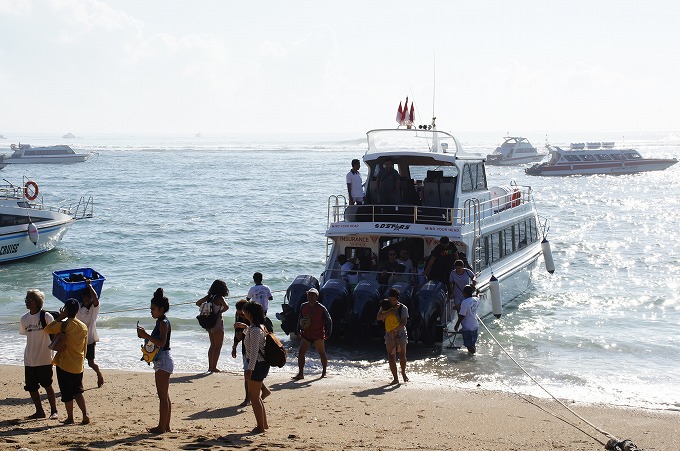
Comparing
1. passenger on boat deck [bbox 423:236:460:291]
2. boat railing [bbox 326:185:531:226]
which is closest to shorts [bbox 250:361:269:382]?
passenger on boat deck [bbox 423:236:460:291]

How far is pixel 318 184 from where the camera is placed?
79812mm

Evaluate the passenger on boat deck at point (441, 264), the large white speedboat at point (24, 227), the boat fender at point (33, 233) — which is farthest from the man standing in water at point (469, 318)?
the boat fender at point (33, 233)

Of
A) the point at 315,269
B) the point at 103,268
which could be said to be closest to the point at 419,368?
the point at 315,269

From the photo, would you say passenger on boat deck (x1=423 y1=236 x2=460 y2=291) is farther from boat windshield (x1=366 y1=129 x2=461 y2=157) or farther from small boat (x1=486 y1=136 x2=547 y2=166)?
small boat (x1=486 y1=136 x2=547 y2=166)

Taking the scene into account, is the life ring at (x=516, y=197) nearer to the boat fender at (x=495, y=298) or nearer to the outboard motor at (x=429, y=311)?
the boat fender at (x=495, y=298)

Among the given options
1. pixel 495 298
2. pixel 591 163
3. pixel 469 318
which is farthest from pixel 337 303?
pixel 591 163

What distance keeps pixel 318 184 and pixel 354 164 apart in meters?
61.7

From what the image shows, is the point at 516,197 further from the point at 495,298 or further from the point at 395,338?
the point at 395,338

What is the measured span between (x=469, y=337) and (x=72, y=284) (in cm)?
725

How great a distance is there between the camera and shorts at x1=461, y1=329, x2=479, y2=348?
53.7 feet

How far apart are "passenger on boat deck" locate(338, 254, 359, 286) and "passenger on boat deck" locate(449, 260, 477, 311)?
1.96 m

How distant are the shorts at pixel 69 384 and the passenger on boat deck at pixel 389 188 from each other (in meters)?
9.71

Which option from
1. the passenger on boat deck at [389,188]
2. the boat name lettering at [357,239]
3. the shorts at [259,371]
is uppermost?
the passenger on boat deck at [389,188]

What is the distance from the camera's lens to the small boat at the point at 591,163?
289ft
